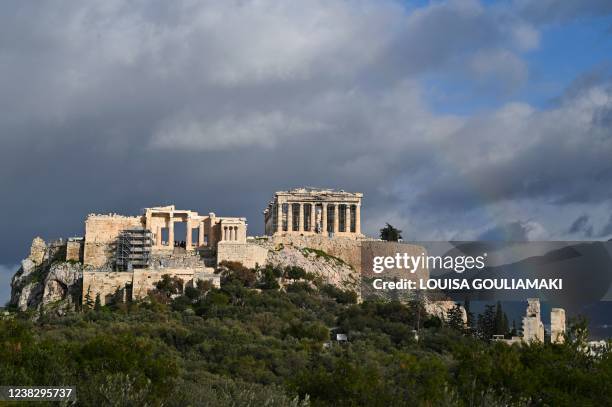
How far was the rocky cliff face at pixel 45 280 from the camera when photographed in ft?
262

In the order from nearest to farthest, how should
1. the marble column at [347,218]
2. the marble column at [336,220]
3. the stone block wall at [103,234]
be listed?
1. the stone block wall at [103,234]
2. the marble column at [336,220]
3. the marble column at [347,218]

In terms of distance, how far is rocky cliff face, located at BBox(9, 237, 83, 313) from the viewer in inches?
3140

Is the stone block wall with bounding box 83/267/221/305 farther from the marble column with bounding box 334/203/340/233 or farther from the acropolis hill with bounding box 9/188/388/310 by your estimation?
the marble column with bounding box 334/203/340/233

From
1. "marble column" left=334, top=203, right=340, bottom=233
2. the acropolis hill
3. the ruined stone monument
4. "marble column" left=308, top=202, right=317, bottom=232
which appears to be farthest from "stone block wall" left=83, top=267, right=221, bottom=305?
the ruined stone monument

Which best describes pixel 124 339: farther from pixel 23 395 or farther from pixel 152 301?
pixel 152 301

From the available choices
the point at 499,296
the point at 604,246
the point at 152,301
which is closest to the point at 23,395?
the point at 152,301

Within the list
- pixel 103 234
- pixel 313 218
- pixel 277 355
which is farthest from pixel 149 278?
pixel 313 218

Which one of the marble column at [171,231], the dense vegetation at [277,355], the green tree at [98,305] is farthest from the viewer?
the marble column at [171,231]

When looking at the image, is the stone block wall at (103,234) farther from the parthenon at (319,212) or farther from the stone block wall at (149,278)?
the parthenon at (319,212)

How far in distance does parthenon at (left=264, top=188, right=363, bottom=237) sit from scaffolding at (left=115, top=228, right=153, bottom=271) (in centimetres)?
1456

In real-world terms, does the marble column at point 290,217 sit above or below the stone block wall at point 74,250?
above

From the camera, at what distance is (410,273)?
9462 centimetres

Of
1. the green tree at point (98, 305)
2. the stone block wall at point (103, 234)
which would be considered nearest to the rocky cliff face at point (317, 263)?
the stone block wall at point (103, 234)

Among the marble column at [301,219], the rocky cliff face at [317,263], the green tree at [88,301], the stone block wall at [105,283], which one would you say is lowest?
the green tree at [88,301]
